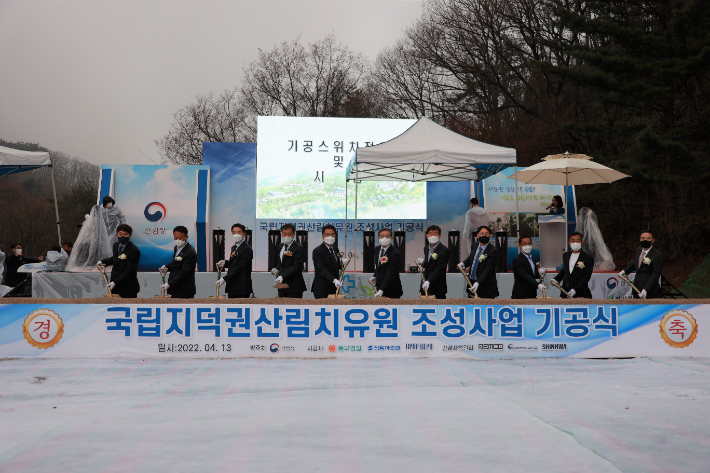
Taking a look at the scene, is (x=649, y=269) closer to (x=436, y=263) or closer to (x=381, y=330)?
(x=436, y=263)

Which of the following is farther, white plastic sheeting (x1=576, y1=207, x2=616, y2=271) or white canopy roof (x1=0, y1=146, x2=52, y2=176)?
white plastic sheeting (x1=576, y1=207, x2=616, y2=271)

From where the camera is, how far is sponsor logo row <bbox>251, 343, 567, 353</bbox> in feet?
20.0

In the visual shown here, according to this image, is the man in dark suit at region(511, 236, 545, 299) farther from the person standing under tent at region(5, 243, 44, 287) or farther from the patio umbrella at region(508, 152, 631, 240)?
the person standing under tent at region(5, 243, 44, 287)

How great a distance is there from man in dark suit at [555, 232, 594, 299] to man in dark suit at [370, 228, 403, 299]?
207 centimetres

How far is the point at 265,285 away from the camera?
406 inches

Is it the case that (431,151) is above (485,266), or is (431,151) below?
above

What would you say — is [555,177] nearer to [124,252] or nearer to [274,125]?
[274,125]

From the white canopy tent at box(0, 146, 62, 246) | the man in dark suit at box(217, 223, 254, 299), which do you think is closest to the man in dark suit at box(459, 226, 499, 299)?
the man in dark suit at box(217, 223, 254, 299)

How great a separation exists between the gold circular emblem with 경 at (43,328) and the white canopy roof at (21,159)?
18.9ft

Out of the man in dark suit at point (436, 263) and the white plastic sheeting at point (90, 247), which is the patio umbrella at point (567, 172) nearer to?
the man in dark suit at point (436, 263)

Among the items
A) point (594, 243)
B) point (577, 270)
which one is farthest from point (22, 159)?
point (594, 243)

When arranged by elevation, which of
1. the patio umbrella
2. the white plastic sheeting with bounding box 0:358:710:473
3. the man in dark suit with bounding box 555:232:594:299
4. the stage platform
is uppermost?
the patio umbrella

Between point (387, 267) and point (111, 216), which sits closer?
point (387, 267)

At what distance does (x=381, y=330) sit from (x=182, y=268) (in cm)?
255
